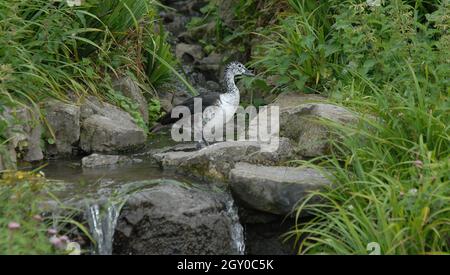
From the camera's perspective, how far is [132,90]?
8469mm

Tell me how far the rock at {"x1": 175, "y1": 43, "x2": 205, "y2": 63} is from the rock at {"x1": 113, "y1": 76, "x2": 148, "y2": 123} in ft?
8.23

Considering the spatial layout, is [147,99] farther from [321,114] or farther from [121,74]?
[321,114]

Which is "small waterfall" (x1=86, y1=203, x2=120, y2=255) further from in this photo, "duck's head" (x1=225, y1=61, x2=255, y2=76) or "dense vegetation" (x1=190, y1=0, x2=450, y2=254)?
"duck's head" (x1=225, y1=61, x2=255, y2=76)

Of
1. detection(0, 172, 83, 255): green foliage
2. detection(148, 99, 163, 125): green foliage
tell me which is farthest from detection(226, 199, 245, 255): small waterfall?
detection(148, 99, 163, 125): green foliage

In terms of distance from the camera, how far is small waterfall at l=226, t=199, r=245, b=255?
6082 mm

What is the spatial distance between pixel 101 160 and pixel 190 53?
4.18 m

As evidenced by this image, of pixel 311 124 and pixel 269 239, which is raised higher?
pixel 311 124

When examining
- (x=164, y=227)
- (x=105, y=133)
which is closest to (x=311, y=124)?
(x=164, y=227)

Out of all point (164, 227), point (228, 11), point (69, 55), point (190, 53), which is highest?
point (228, 11)

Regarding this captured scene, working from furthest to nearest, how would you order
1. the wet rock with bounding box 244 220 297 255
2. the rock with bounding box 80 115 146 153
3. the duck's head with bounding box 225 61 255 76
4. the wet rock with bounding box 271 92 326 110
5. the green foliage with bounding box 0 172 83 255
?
the duck's head with bounding box 225 61 255 76 < the wet rock with bounding box 271 92 326 110 < the rock with bounding box 80 115 146 153 < the wet rock with bounding box 244 220 297 255 < the green foliage with bounding box 0 172 83 255

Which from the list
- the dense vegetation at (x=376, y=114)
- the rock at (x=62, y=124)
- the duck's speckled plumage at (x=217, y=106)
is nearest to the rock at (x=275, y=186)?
the dense vegetation at (x=376, y=114)

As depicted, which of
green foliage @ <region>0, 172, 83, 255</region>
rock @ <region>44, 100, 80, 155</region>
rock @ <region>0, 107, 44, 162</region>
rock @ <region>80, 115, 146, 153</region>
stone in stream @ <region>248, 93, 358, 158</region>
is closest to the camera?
green foliage @ <region>0, 172, 83, 255</region>

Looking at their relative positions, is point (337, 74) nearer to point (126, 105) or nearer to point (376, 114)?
point (376, 114)

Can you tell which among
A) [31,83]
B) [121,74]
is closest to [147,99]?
[121,74]
